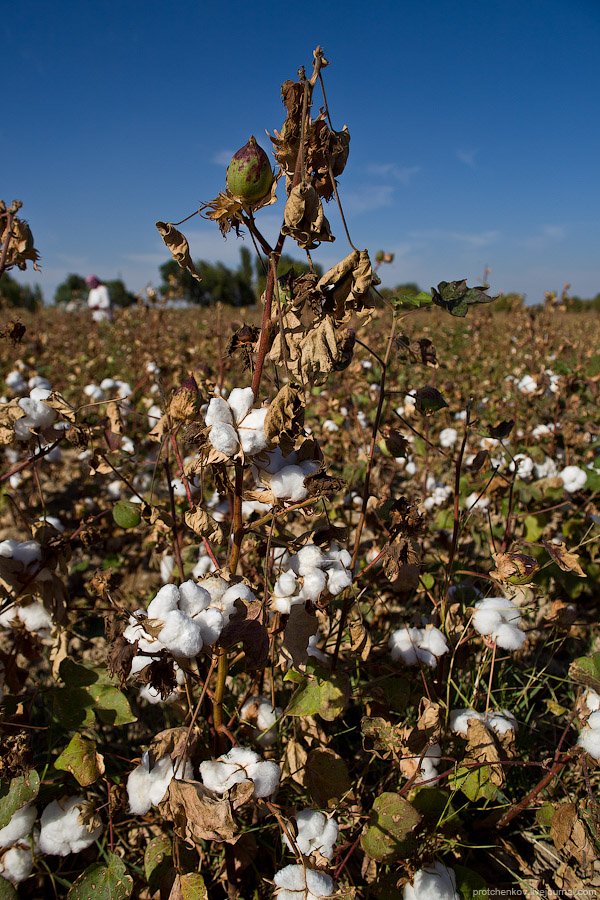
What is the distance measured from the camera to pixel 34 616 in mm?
1319

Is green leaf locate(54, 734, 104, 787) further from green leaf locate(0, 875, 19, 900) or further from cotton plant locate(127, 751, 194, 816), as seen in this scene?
green leaf locate(0, 875, 19, 900)

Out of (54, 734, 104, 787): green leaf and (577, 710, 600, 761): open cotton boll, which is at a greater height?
(577, 710, 600, 761): open cotton boll

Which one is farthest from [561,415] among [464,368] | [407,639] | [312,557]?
[464,368]

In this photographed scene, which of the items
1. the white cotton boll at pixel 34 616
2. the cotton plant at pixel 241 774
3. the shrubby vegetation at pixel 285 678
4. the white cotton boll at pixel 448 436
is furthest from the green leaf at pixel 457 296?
the white cotton boll at pixel 448 436

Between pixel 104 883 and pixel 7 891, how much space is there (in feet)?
0.63

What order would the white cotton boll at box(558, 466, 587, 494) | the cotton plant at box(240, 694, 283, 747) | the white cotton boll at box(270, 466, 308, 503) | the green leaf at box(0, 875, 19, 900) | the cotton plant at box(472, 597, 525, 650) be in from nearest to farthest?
the white cotton boll at box(270, 466, 308, 503) → the green leaf at box(0, 875, 19, 900) → the cotton plant at box(472, 597, 525, 650) → the cotton plant at box(240, 694, 283, 747) → the white cotton boll at box(558, 466, 587, 494)

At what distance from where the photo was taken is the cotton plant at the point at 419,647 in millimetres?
1299

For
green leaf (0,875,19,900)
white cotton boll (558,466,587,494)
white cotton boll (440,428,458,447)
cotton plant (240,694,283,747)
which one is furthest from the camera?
white cotton boll (440,428,458,447)

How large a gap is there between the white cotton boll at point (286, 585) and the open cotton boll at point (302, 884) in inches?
19.1

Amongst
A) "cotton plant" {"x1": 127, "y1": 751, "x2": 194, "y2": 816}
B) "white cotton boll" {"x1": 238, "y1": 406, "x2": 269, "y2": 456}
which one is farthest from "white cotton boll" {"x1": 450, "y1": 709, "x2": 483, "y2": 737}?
"white cotton boll" {"x1": 238, "y1": 406, "x2": 269, "y2": 456}

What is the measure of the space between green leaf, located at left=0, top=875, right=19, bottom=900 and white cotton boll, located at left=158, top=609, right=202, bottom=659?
27.3 inches

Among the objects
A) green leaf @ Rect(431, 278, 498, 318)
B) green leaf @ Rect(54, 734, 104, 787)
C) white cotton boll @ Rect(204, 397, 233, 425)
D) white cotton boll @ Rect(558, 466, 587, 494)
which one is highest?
green leaf @ Rect(431, 278, 498, 318)

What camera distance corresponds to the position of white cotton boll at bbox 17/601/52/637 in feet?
4.32

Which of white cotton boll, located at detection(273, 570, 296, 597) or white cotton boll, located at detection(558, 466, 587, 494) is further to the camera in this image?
white cotton boll, located at detection(558, 466, 587, 494)
